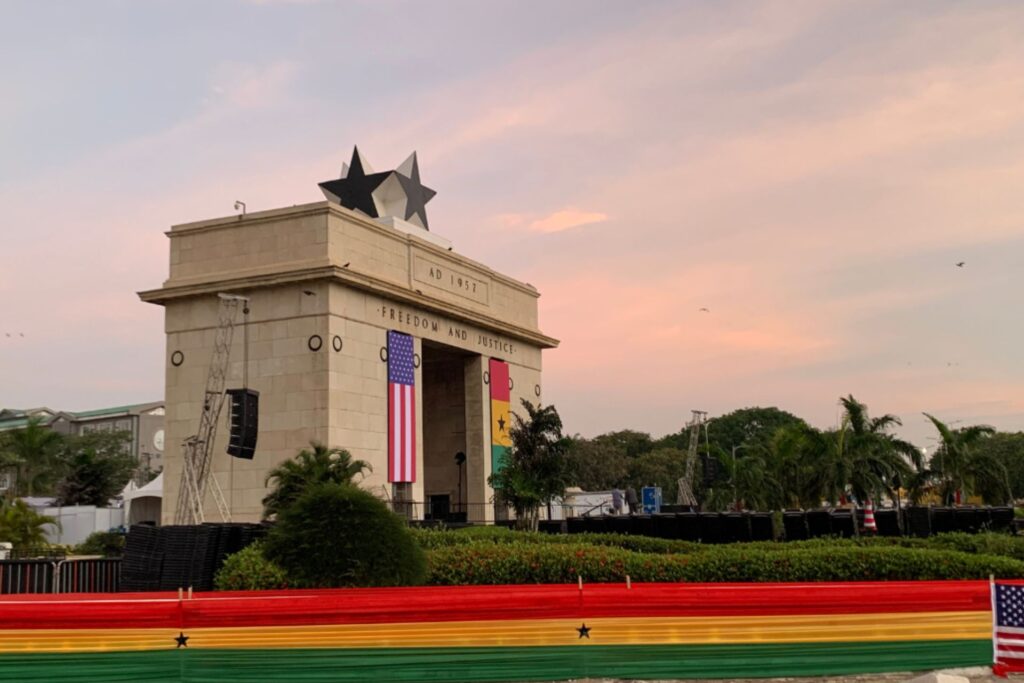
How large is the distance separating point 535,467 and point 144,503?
93.3ft

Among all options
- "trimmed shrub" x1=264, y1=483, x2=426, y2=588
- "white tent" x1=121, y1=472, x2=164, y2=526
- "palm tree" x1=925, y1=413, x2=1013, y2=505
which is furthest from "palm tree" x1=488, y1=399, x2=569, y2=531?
"white tent" x1=121, y1=472, x2=164, y2=526

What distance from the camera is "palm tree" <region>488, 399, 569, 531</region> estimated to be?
1352 inches

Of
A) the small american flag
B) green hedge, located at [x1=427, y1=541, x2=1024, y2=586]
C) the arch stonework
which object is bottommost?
the small american flag

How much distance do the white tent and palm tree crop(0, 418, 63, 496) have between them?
1359 cm

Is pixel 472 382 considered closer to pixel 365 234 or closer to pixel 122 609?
pixel 365 234

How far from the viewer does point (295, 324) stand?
36656 mm

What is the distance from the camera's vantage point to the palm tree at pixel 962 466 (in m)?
42.3

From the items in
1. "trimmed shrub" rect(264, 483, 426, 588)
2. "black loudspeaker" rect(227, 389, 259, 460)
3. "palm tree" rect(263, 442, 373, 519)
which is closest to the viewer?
"trimmed shrub" rect(264, 483, 426, 588)

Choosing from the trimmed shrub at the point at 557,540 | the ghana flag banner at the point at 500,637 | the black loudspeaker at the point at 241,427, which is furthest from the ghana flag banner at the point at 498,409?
the ghana flag banner at the point at 500,637

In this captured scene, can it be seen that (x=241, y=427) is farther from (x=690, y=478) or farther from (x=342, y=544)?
(x=690, y=478)

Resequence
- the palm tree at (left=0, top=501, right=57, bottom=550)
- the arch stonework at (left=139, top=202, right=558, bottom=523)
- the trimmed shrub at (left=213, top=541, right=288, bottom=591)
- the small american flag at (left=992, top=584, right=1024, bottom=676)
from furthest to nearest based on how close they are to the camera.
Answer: the palm tree at (left=0, top=501, right=57, bottom=550)
the arch stonework at (left=139, top=202, right=558, bottom=523)
the trimmed shrub at (left=213, top=541, right=288, bottom=591)
the small american flag at (left=992, top=584, right=1024, bottom=676)

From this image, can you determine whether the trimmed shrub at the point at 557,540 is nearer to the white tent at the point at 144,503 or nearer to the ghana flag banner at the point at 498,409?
the ghana flag banner at the point at 498,409

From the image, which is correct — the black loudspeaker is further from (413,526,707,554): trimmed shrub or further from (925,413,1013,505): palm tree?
(925,413,1013,505): palm tree

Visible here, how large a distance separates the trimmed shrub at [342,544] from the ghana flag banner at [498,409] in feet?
101
